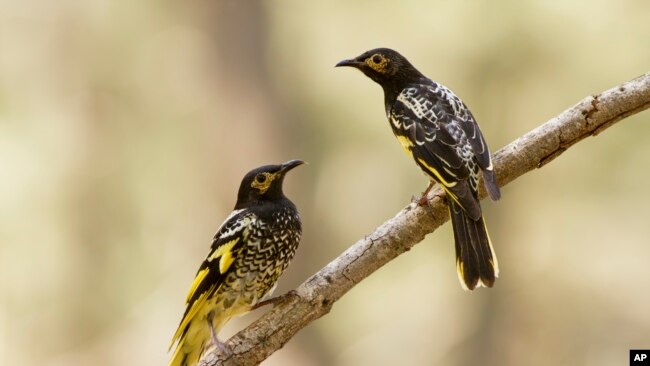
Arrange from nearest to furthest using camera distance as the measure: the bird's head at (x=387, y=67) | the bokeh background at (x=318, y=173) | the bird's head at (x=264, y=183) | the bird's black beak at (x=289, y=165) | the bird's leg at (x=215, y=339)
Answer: the bird's leg at (x=215, y=339), the bird's black beak at (x=289, y=165), the bird's head at (x=264, y=183), the bird's head at (x=387, y=67), the bokeh background at (x=318, y=173)

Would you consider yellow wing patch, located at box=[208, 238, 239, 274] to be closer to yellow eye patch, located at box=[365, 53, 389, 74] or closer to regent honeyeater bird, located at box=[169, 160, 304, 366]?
regent honeyeater bird, located at box=[169, 160, 304, 366]

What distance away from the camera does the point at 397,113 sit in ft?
17.4

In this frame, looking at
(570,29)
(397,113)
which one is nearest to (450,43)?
(570,29)

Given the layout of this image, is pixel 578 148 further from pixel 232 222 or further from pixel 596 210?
pixel 232 222

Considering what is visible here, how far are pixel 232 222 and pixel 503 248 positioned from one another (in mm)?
6253

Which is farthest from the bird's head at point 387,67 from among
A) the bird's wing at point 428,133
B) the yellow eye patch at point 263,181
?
the yellow eye patch at point 263,181

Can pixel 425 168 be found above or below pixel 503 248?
above

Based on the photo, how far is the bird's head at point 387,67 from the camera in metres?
5.56

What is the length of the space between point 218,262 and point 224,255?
5cm

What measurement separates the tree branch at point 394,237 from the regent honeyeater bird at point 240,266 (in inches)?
19.4

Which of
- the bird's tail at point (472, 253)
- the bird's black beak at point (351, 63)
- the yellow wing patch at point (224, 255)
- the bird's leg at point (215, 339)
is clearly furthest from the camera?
the bird's black beak at point (351, 63)

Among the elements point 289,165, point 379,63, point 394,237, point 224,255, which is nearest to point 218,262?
point 224,255

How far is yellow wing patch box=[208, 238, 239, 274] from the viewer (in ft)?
15.8

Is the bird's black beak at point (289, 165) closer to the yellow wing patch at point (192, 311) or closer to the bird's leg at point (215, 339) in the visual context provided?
the yellow wing patch at point (192, 311)
